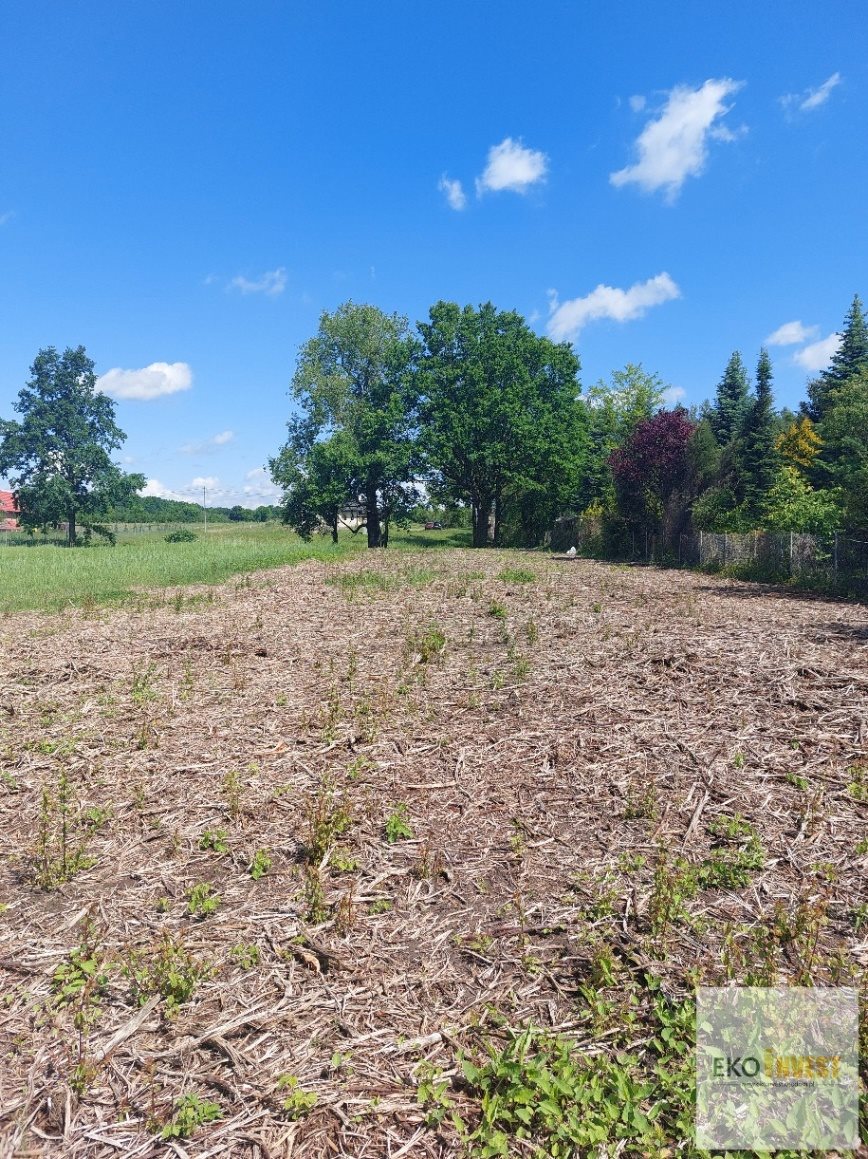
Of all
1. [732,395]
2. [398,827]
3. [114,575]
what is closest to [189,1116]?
[398,827]

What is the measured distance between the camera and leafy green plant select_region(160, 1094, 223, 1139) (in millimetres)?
2054

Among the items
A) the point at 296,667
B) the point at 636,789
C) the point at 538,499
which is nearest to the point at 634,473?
the point at 538,499

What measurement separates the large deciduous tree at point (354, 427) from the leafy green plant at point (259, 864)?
1198 inches

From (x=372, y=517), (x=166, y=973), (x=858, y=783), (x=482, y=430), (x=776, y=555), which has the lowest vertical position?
(x=166, y=973)

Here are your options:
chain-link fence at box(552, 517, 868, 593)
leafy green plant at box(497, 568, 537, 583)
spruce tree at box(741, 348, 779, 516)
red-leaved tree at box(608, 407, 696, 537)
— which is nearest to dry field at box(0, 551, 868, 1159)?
leafy green plant at box(497, 568, 537, 583)

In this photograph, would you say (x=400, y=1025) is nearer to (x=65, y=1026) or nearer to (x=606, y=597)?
(x=65, y=1026)

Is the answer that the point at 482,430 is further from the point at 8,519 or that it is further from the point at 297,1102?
the point at 8,519

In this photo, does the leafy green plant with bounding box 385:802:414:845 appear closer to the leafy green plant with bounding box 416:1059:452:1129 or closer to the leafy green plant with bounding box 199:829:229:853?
the leafy green plant with bounding box 199:829:229:853

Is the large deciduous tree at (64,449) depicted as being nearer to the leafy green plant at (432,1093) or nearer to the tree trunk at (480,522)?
the tree trunk at (480,522)

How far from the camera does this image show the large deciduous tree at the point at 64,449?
150ft

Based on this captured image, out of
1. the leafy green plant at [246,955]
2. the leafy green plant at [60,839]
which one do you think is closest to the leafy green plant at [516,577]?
the leafy green plant at [60,839]

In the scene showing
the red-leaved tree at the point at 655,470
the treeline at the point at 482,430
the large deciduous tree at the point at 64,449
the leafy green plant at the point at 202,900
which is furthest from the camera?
the large deciduous tree at the point at 64,449

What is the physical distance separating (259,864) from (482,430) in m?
30.7

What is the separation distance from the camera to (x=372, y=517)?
36250mm
